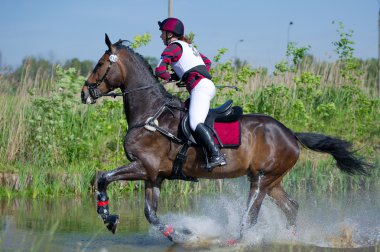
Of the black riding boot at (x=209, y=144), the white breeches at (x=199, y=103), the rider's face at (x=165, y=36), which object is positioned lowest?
the black riding boot at (x=209, y=144)

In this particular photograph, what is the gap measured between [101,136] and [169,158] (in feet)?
19.6

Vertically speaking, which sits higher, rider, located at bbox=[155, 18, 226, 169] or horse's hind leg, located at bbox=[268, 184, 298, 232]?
rider, located at bbox=[155, 18, 226, 169]

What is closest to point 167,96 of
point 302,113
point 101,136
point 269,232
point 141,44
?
point 269,232

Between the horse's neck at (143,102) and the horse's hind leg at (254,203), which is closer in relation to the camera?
the horse's neck at (143,102)

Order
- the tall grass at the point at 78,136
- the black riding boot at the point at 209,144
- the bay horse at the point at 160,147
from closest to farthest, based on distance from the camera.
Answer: the black riding boot at the point at 209,144, the bay horse at the point at 160,147, the tall grass at the point at 78,136

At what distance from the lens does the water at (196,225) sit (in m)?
8.02

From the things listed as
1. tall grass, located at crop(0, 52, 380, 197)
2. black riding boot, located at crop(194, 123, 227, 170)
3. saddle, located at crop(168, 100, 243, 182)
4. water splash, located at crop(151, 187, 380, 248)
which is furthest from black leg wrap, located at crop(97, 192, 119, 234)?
tall grass, located at crop(0, 52, 380, 197)

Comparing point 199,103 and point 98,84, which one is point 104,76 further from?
point 199,103

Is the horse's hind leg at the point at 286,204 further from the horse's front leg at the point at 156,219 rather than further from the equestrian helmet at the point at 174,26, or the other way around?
the equestrian helmet at the point at 174,26

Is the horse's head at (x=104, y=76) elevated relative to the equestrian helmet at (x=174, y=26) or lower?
lower

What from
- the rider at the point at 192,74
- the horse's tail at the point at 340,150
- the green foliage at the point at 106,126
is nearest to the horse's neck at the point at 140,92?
the rider at the point at 192,74

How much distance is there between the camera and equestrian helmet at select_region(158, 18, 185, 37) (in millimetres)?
8086

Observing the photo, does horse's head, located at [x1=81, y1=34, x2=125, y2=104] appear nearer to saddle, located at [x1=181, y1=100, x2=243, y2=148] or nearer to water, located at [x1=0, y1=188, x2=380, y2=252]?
saddle, located at [x1=181, y1=100, x2=243, y2=148]

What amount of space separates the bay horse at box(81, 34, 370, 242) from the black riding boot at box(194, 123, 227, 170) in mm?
254
